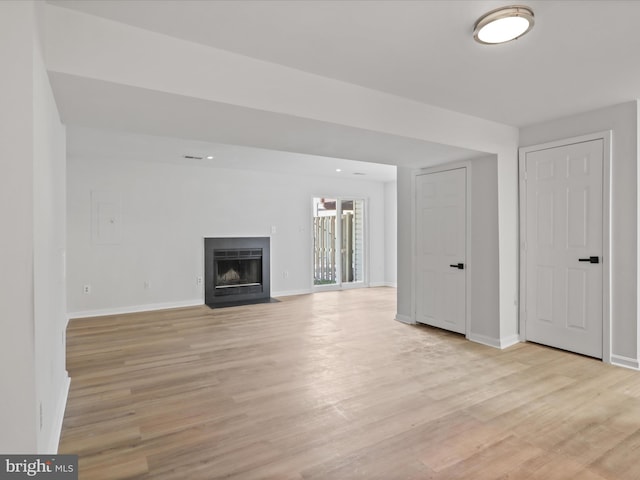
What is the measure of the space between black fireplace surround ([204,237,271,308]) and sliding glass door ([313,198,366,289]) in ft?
4.24

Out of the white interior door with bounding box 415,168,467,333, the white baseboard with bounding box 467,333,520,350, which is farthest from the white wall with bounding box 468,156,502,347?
the white interior door with bounding box 415,168,467,333

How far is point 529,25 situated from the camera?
2.02m

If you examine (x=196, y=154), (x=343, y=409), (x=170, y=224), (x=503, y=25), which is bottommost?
(x=343, y=409)

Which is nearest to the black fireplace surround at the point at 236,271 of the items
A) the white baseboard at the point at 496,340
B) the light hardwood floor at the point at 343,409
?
the light hardwood floor at the point at 343,409

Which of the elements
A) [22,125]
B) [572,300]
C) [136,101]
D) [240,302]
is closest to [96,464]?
[22,125]

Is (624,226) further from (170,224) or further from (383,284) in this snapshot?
(170,224)

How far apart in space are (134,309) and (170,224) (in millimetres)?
1524

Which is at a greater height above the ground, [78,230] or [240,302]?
[78,230]

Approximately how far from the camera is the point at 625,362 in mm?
3371

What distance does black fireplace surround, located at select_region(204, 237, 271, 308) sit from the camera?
661 centimetres

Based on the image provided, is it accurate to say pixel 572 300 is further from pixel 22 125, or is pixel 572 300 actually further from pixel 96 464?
pixel 22 125

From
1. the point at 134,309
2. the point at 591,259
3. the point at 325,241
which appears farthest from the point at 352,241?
the point at 591,259

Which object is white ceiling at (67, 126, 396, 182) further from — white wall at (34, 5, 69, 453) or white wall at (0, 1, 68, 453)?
white wall at (0, 1, 68, 453)

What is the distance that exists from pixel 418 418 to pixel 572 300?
237 centimetres
